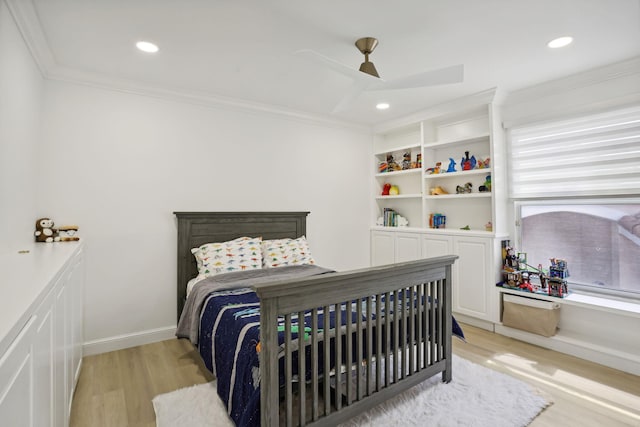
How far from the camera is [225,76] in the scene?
293 cm

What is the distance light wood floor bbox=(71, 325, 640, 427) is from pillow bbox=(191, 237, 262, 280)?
77 cm

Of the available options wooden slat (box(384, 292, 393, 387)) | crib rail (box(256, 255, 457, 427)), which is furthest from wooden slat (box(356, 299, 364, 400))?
wooden slat (box(384, 292, 393, 387))

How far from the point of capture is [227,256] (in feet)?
10.4

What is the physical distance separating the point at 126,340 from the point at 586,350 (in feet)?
13.5

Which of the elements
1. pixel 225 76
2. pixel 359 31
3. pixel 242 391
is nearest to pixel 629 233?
pixel 359 31

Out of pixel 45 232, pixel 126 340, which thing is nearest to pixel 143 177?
pixel 45 232

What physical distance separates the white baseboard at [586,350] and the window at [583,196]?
20.9 inches

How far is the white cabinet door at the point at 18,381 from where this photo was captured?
74 cm

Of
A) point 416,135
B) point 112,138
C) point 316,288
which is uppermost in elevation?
point 416,135

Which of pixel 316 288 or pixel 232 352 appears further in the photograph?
pixel 232 352

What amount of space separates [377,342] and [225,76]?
2572mm

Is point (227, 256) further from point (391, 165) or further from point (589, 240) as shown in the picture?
point (589, 240)

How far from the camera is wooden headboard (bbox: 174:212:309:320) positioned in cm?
322

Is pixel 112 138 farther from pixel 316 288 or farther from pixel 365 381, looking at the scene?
pixel 365 381
